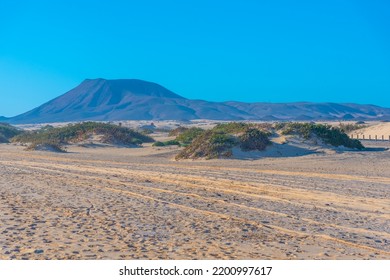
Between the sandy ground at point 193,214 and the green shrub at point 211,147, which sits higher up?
the green shrub at point 211,147

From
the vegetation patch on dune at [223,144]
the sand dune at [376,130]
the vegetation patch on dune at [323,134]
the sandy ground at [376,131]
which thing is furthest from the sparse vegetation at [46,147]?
the sand dune at [376,130]

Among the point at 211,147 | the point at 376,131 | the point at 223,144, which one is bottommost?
the point at 211,147

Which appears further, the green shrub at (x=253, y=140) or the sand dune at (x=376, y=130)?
the sand dune at (x=376, y=130)

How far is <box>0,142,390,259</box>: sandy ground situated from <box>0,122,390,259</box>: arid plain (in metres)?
0.02

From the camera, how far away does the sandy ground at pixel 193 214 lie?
8070 millimetres

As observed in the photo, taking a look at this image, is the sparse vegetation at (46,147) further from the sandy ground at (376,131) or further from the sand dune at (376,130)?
the sand dune at (376,130)

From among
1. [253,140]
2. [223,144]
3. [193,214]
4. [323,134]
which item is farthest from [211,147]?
[193,214]

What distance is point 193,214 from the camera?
11.0 m

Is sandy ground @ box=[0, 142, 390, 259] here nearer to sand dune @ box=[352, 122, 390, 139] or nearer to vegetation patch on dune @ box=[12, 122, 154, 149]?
vegetation patch on dune @ box=[12, 122, 154, 149]

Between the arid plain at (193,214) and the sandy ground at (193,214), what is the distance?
0.02 metres

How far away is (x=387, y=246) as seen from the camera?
8.67m

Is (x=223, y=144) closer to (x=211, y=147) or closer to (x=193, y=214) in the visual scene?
(x=211, y=147)
